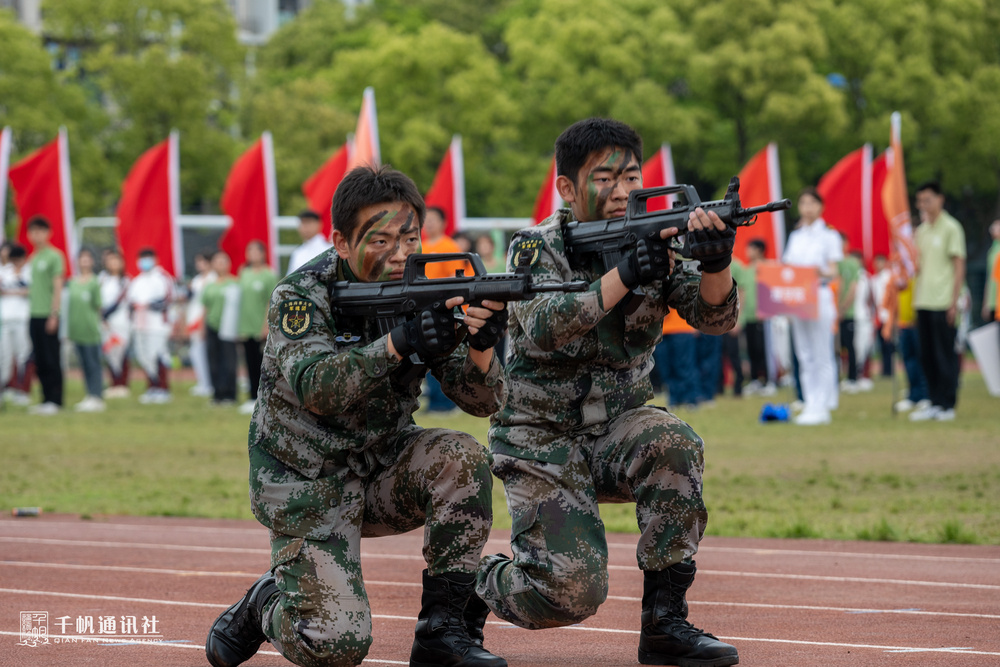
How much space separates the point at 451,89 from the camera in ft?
130

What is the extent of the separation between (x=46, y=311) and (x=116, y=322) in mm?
4216

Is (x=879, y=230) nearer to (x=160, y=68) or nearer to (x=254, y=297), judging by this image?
(x=254, y=297)

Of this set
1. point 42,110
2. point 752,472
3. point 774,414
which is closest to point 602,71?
point 42,110

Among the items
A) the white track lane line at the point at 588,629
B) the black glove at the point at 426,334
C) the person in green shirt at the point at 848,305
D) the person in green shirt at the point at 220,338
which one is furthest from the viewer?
the person in green shirt at the point at 220,338

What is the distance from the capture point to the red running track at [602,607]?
16.0 ft

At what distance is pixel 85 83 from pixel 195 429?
3528 cm

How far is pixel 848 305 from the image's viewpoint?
64.8 feet

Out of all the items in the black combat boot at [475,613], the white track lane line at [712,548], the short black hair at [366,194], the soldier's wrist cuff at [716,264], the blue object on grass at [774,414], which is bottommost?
the white track lane line at [712,548]

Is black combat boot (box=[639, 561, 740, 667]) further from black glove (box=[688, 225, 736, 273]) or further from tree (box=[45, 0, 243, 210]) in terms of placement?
tree (box=[45, 0, 243, 210])

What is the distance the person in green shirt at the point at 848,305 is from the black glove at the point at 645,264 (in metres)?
14.1

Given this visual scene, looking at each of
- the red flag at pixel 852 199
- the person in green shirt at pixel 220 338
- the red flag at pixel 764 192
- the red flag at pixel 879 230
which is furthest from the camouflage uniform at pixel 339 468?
the red flag at pixel 852 199

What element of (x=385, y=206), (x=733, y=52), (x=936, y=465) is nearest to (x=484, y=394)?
(x=385, y=206)

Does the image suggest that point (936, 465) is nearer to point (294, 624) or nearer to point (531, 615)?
point (531, 615)

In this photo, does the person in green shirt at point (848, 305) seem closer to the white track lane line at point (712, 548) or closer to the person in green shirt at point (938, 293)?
the person in green shirt at point (938, 293)
